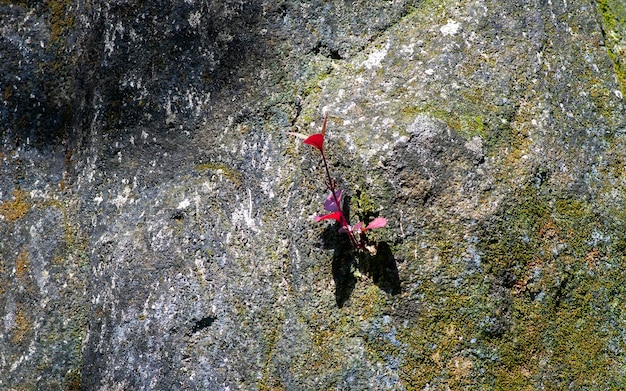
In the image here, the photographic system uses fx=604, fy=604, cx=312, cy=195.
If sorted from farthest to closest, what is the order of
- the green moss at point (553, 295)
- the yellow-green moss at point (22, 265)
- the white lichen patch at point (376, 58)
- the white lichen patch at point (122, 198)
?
the yellow-green moss at point (22, 265)
the white lichen patch at point (122, 198)
the white lichen patch at point (376, 58)
the green moss at point (553, 295)

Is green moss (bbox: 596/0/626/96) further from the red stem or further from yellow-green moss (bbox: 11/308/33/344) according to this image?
yellow-green moss (bbox: 11/308/33/344)

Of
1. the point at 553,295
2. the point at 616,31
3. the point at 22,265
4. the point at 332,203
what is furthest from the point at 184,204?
the point at 616,31

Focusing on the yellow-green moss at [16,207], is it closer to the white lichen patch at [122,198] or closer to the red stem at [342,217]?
the white lichen patch at [122,198]

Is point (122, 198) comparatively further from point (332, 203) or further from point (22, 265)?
point (332, 203)

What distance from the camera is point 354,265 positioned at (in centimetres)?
→ 133

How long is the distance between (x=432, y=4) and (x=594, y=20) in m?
0.41

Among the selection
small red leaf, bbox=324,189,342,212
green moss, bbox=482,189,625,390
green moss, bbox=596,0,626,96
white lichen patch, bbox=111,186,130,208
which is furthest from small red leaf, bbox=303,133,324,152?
green moss, bbox=596,0,626,96

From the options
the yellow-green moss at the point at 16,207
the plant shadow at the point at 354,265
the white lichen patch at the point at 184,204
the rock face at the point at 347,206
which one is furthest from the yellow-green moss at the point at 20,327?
the plant shadow at the point at 354,265

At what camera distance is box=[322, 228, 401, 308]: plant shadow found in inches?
51.3

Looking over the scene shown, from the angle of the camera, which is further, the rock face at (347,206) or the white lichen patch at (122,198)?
the white lichen patch at (122,198)

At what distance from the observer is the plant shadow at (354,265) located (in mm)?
1303

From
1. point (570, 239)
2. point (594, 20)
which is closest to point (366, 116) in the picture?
point (570, 239)

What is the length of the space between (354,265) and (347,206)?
13 centimetres

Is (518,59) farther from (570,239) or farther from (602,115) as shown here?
(570,239)
